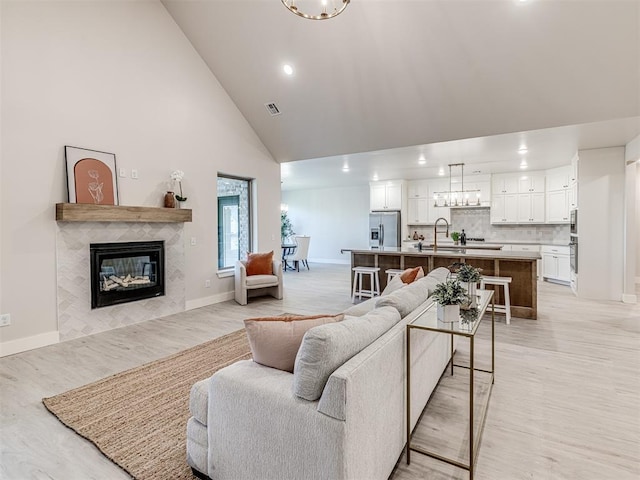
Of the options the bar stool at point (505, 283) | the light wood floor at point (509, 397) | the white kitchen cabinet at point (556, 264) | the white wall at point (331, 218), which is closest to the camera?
the light wood floor at point (509, 397)

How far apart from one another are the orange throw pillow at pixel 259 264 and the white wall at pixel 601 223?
5.56 m

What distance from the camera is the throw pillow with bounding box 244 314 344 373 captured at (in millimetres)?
1628

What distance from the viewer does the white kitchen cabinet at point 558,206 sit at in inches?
293

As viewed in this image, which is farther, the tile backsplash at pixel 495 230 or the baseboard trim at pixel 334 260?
the baseboard trim at pixel 334 260

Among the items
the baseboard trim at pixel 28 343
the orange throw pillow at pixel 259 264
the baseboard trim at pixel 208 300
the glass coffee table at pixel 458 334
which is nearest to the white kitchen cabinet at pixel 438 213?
the orange throw pillow at pixel 259 264

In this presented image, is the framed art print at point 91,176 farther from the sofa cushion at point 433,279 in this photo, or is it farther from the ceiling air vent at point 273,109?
the sofa cushion at point 433,279

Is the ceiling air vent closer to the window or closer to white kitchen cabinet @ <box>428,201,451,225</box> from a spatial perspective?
the window

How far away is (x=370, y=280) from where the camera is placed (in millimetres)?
6109

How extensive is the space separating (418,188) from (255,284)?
5.91 m

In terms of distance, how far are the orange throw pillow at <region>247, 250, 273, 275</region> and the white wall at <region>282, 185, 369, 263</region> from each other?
5.47m

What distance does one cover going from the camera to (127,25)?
444cm

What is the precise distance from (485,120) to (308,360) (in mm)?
4546

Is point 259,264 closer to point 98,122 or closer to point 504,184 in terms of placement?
point 98,122

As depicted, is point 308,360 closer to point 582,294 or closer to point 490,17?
point 490,17
